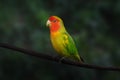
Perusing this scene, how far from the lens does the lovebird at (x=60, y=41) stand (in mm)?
4156

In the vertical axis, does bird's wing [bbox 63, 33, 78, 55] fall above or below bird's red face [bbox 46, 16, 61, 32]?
below

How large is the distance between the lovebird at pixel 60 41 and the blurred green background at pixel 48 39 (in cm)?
423

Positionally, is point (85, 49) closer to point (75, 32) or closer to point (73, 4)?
point (75, 32)

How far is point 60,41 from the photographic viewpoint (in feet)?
13.9

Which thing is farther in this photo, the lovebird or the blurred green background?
the blurred green background

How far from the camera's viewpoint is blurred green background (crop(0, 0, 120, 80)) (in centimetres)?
902

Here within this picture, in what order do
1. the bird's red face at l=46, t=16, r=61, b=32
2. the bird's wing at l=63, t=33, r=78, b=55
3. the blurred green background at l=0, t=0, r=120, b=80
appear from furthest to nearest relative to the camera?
the blurred green background at l=0, t=0, r=120, b=80 → the bird's wing at l=63, t=33, r=78, b=55 → the bird's red face at l=46, t=16, r=61, b=32

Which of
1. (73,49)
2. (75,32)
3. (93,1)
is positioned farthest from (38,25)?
(73,49)

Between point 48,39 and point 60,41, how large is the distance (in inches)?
184

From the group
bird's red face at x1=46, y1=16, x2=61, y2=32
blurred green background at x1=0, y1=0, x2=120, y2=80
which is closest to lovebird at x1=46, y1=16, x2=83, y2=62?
bird's red face at x1=46, y1=16, x2=61, y2=32

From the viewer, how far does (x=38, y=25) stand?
30.7 ft

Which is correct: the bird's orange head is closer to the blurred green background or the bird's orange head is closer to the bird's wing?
the bird's wing

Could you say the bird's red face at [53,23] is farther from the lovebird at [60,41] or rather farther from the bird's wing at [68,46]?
the bird's wing at [68,46]

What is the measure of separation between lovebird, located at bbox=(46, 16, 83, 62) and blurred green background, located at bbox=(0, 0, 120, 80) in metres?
4.23
